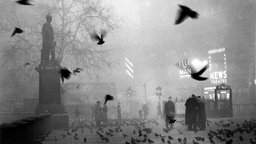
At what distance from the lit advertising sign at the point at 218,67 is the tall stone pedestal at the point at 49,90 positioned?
3891cm

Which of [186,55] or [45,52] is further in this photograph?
[186,55]

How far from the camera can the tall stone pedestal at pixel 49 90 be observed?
62.8ft

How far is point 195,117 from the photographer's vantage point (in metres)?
19.4

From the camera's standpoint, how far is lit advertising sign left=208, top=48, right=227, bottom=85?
54.4 metres

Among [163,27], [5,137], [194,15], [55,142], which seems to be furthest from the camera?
[163,27]

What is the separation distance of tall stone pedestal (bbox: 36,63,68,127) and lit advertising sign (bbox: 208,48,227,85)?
Result: 3891cm

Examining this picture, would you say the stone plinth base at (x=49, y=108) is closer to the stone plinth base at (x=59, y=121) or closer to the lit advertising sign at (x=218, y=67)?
the stone plinth base at (x=59, y=121)

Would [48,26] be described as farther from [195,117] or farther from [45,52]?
Result: [195,117]

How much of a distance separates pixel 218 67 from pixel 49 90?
39.9m

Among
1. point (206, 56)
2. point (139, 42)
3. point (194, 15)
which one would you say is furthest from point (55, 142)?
point (139, 42)

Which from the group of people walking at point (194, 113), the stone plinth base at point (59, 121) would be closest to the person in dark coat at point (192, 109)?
the group of people walking at point (194, 113)

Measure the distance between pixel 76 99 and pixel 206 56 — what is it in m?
24.7

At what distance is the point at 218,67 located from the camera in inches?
2168

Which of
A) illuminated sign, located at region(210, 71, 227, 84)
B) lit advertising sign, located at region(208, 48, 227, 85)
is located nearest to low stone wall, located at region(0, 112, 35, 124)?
illuminated sign, located at region(210, 71, 227, 84)
